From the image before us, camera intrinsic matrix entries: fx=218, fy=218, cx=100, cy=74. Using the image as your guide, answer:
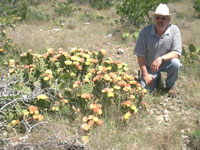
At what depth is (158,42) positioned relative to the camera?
3.09 meters

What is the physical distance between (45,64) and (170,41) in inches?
69.6

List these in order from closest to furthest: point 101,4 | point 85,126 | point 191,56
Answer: point 85,126 < point 191,56 < point 101,4

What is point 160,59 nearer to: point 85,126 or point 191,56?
point 191,56

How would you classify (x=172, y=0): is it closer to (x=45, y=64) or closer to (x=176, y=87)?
(x=176, y=87)

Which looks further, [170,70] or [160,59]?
[170,70]

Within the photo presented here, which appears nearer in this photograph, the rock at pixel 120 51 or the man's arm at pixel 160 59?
the man's arm at pixel 160 59

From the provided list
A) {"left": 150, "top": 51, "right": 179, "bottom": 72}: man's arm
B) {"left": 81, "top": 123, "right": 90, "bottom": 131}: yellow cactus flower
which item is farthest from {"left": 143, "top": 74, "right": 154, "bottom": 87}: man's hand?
{"left": 81, "top": 123, "right": 90, "bottom": 131}: yellow cactus flower

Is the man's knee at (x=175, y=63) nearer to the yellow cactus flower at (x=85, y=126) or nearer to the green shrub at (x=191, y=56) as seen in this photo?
the green shrub at (x=191, y=56)

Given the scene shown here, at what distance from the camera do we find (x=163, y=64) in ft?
10.6

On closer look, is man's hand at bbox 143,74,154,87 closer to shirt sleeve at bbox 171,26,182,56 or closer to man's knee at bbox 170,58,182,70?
man's knee at bbox 170,58,182,70

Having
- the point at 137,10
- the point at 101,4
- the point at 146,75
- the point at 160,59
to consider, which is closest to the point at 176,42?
the point at 160,59

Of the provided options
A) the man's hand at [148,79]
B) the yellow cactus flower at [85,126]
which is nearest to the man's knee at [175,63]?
the man's hand at [148,79]

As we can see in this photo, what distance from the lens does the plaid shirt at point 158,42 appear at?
3.04 metres

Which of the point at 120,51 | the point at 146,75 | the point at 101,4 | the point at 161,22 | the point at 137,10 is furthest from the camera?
the point at 101,4
